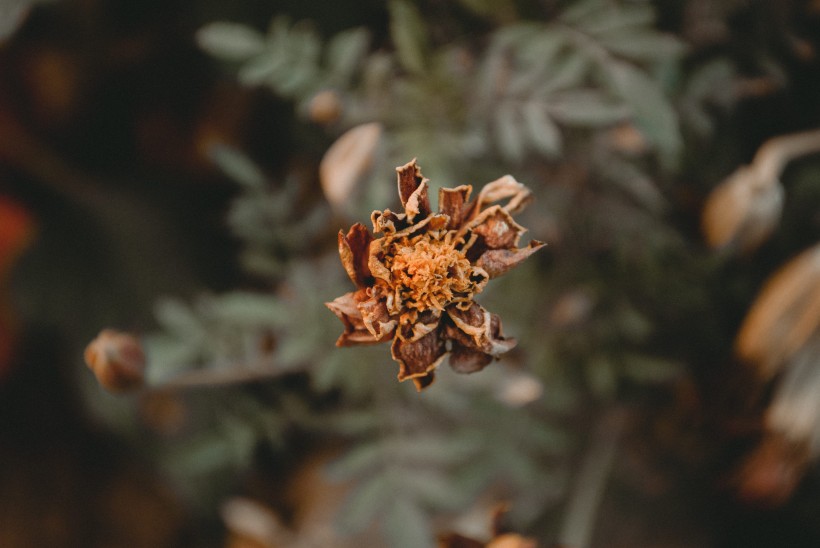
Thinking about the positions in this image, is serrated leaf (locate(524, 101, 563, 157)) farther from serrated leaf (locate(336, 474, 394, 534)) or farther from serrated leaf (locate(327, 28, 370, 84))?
serrated leaf (locate(336, 474, 394, 534))

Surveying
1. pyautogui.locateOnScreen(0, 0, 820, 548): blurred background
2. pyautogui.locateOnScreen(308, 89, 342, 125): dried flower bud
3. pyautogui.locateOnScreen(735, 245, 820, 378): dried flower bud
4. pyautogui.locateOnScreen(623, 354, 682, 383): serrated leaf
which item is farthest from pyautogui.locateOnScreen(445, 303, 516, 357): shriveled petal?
pyautogui.locateOnScreen(735, 245, 820, 378): dried flower bud

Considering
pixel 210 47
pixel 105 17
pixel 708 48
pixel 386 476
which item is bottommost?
pixel 386 476

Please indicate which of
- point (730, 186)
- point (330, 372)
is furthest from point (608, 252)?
point (330, 372)

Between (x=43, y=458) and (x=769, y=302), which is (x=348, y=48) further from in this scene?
(x=43, y=458)

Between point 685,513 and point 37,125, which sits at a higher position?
point 37,125

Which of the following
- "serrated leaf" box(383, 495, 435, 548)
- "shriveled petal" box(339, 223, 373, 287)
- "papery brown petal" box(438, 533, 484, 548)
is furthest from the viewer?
"serrated leaf" box(383, 495, 435, 548)

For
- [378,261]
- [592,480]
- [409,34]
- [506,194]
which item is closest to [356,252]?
[378,261]
